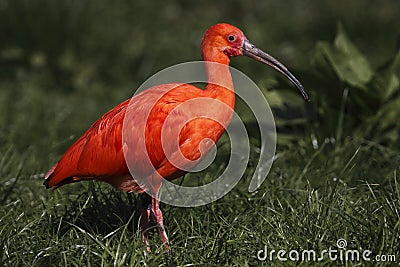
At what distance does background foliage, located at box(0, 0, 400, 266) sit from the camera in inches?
139

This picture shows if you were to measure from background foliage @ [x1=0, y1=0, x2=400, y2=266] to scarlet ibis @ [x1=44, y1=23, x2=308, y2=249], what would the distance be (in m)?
0.22

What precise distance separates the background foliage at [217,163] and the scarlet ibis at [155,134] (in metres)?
0.22

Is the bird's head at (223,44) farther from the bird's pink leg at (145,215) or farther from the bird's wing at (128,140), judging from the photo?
the bird's pink leg at (145,215)

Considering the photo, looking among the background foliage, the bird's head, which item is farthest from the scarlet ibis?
the background foliage

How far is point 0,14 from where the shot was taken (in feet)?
25.2

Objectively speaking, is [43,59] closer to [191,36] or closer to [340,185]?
[191,36]

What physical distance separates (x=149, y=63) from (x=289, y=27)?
1992mm

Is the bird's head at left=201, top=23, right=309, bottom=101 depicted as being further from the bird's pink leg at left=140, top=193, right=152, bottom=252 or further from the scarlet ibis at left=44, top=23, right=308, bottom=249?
the bird's pink leg at left=140, top=193, right=152, bottom=252

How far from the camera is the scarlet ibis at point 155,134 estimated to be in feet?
11.8

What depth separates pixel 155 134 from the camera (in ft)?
11.9

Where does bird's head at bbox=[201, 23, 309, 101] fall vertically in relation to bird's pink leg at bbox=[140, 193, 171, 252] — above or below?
above

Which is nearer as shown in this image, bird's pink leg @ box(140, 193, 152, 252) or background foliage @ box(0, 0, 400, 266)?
background foliage @ box(0, 0, 400, 266)

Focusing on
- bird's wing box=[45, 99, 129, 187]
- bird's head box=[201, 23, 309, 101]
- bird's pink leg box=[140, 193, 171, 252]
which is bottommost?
bird's pink leg box=[140, 193, 171, 252]

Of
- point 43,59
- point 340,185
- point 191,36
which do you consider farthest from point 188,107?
point 191,36
